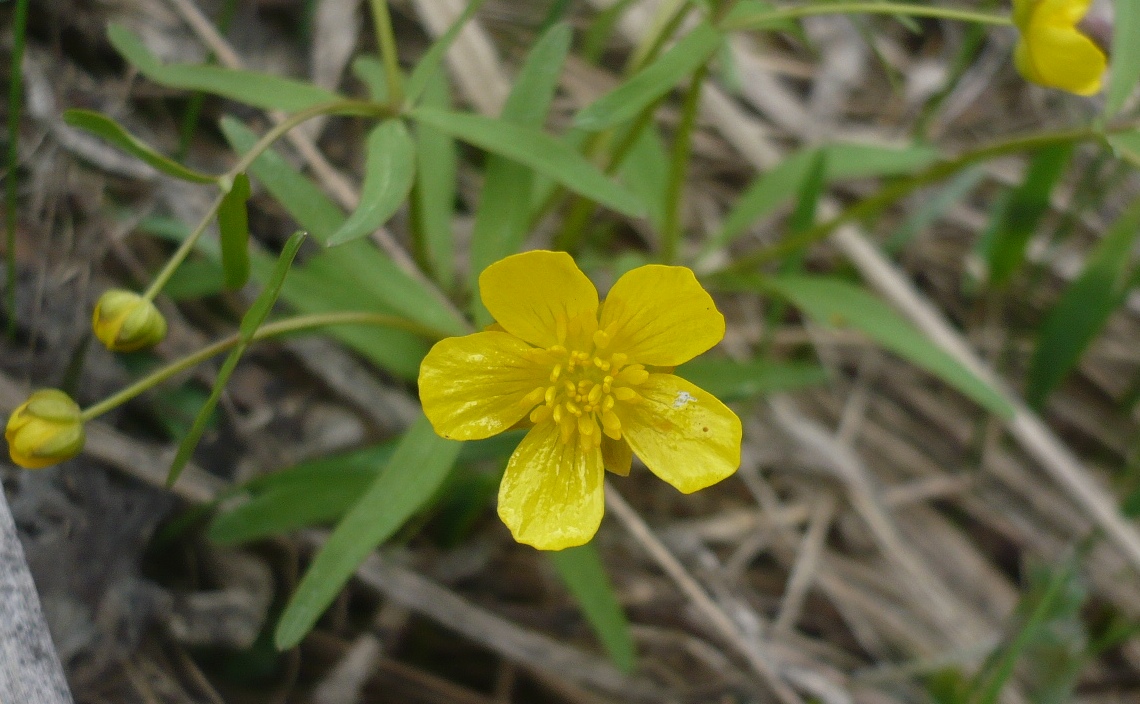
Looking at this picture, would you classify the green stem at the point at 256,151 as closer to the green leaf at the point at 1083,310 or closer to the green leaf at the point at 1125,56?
the green leaf at the point at 1125,56

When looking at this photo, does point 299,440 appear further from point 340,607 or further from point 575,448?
point 575,448

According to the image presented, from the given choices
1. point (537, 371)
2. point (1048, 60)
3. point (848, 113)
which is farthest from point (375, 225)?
point (848, 113)

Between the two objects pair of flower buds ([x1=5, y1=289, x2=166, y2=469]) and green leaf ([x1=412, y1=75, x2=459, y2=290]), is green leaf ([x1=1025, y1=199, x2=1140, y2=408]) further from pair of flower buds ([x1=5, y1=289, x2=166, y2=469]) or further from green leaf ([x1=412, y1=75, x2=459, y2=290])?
pair of flower buds ([x1=5, y1=289, x2=166, y2=469])

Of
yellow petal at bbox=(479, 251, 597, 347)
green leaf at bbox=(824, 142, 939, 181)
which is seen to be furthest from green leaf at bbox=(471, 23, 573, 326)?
green leaf at bbox=(824, 142, 939, 181)

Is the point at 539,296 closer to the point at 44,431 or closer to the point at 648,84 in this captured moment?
the point at 648,84

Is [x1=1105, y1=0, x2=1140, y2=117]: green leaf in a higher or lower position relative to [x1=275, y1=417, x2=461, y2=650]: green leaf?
higher

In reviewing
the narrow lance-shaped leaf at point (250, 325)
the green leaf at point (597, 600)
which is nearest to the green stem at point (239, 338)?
the narrow lance-shaped leaf at point (250, 325)

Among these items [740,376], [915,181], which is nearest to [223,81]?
[740,376]
